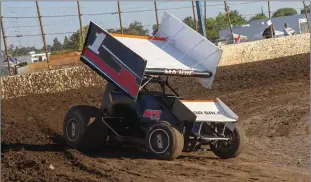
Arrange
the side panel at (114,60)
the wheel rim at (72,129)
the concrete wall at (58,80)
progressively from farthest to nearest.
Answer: the concrete wall at (58,80) < the wheel rim at (72,129) < the side panel at (114,60)

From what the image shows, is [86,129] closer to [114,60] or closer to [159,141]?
[114,60]

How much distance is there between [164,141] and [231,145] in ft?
4.83

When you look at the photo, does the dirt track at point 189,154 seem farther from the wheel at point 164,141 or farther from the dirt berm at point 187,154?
the wheel at point 164,141

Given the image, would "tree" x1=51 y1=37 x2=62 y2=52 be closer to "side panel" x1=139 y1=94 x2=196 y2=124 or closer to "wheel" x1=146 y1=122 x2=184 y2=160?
"side panel" x1=139 y1=94 x2=196 y2=124

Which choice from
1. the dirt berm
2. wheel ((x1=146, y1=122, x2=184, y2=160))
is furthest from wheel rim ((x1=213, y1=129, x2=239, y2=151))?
wheel ((x1=146, y1=122, x2=184, y2=160))

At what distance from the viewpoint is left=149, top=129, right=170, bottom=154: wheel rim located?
31.0ft

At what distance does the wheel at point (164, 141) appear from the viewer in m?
9.33

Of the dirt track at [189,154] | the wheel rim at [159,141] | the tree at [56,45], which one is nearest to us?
the dirt track at [189,154]

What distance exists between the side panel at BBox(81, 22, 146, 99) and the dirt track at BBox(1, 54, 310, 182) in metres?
1.30

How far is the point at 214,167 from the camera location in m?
9.30

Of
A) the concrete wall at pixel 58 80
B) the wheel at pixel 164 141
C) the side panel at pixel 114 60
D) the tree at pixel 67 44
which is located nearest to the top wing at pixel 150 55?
the side panel at pixel 114 60

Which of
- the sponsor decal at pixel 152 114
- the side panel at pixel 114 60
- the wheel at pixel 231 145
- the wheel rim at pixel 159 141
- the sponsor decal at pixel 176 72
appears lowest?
the wheel at pixel 231 145

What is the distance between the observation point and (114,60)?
10.0 meters

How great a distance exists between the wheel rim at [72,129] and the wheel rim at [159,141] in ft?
4.97
